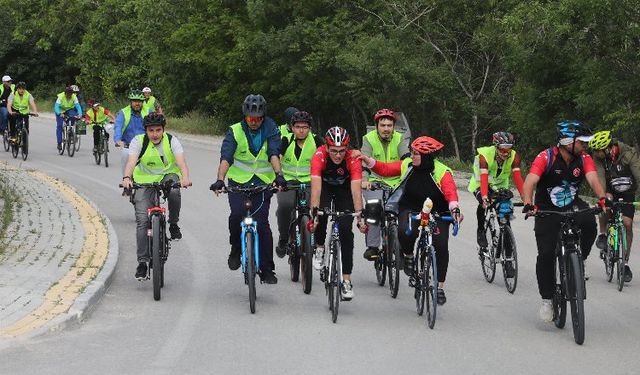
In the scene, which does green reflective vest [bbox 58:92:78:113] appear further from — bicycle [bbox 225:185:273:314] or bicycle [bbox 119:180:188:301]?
bicycle [bbox 225:185:273:314]

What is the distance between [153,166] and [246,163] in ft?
3.34

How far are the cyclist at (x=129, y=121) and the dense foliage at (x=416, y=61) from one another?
836 centimetres

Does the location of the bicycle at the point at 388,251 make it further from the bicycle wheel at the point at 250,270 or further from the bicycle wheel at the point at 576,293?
the bicycle wheel at the point at 576,293

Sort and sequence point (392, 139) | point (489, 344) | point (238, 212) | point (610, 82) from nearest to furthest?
point (489, 344) → point (238, 212) → point (392, 139) → point (610, 82)

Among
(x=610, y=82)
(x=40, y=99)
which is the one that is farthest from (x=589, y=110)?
(x=40, y=99)

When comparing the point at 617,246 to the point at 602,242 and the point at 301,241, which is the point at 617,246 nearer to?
the point at 602,242

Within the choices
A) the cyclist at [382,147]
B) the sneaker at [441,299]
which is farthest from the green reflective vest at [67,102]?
the sneaker at [441,299]

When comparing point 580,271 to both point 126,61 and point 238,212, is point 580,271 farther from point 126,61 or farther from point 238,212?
point 126,61

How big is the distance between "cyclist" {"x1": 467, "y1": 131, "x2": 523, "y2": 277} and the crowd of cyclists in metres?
0.01

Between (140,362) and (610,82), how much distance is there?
1791 centimetres

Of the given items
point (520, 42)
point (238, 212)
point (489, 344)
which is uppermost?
point (520, 42)

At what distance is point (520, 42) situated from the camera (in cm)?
2544

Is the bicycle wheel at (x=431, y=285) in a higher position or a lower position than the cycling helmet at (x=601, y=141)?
lower

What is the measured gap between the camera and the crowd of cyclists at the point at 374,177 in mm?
10398
